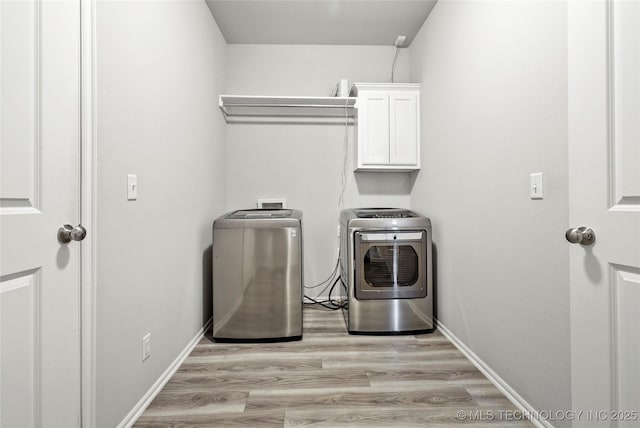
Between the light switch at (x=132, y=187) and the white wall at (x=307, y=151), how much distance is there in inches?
58.9

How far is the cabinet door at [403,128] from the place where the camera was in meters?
2.50

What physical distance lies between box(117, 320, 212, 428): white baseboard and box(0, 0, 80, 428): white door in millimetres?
323

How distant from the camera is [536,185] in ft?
4.07

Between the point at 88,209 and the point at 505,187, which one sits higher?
the point at 505,187

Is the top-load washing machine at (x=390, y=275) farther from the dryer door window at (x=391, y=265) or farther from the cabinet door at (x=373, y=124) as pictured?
the cabinet door at (x=373, y=124)

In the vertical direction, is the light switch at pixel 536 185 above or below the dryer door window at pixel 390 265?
above

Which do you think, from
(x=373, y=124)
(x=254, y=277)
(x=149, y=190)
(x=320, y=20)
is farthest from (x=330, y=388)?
(x=320, y=20)

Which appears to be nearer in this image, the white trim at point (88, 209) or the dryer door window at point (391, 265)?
the white trim at point (88, 209)

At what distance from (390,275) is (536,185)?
1.14 meters

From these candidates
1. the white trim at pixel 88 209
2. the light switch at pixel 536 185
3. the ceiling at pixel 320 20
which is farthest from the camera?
the ceiling at pixel 320 20

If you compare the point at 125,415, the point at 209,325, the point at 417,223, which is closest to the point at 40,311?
the point at 125,415

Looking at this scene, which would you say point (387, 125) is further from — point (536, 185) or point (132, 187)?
point (132, 187)

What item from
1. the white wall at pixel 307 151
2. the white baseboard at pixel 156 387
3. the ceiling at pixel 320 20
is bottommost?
the white baseboard at pixel 156 387

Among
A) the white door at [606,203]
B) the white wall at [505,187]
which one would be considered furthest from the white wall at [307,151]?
the white door at [606,203]
